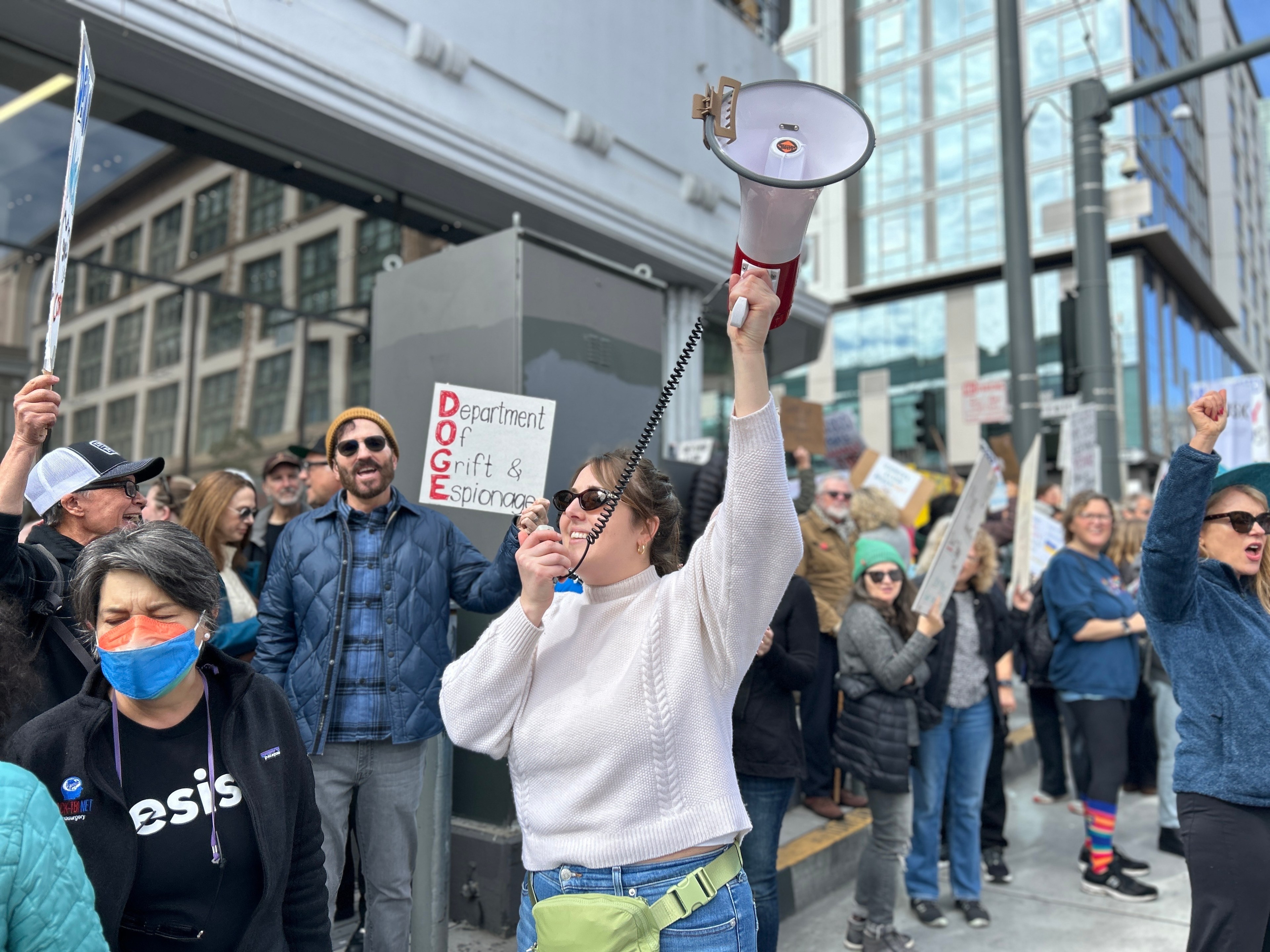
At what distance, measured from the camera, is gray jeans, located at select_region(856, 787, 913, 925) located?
430 centimetres

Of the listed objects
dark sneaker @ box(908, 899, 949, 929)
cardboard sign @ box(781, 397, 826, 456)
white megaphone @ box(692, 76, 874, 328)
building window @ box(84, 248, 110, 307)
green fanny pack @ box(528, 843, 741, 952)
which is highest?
building window @ box(84, 248, 110, 307)

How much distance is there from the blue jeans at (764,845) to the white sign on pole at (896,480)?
5300 mm

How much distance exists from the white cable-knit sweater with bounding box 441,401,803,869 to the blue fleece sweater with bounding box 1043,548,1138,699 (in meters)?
3.96

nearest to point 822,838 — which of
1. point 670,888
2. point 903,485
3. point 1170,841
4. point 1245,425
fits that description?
point 1170,841

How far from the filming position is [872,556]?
15.3ft

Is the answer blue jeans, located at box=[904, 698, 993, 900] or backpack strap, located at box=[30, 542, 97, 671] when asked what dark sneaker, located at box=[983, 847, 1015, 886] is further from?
backpack strap, located at box=[30, 542, 97, 671]

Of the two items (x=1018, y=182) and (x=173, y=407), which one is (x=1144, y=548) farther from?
(x=173, y=407)

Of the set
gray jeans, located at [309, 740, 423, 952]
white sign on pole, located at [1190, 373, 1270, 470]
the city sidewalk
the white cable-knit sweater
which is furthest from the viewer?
white sign on pole, located at [1190, 373, 1270, 470]

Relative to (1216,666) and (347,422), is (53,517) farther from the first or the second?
(1216,666)

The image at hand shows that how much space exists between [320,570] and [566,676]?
5.24 ft

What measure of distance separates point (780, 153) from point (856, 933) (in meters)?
3.85

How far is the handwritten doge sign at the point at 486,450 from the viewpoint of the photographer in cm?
343

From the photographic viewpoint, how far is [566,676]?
2.15 meters

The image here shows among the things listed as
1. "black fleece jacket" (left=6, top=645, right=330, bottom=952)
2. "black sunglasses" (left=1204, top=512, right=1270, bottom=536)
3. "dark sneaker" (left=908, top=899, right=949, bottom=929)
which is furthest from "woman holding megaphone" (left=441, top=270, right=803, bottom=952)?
"dark sneaker" (left=908, top=899, right=949, bottom=929)
